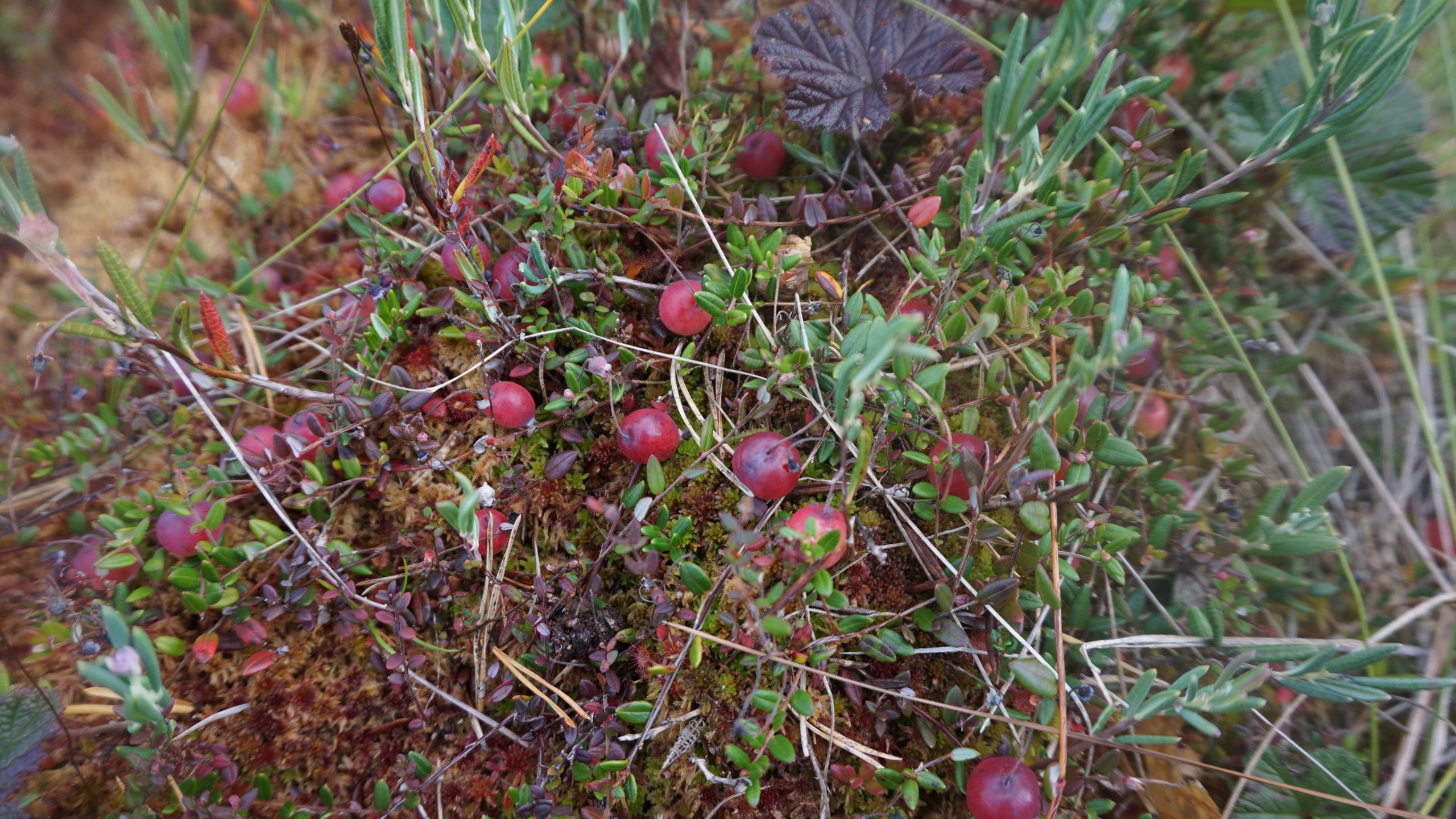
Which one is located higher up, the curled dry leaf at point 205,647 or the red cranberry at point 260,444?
the red cranberry at point 260,444

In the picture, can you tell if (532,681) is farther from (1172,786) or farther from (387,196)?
(1172,786)

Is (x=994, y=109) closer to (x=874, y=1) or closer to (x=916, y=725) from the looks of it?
(x=874, y=1)

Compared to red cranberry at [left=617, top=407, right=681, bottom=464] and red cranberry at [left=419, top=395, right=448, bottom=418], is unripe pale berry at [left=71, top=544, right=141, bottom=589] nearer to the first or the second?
red cranberry at [left=419, top=395, right=448, bottom=418]

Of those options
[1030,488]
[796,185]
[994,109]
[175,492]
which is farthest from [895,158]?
[175,492]

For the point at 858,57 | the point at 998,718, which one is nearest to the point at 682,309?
the point at 858,57

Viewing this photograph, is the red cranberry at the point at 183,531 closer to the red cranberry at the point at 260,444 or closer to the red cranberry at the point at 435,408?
the red cranberry at the point at 260,444

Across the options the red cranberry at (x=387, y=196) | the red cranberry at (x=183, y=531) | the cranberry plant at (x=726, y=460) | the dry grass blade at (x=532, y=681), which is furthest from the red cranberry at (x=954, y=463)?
the red cranberry at (x=183, y=531)
